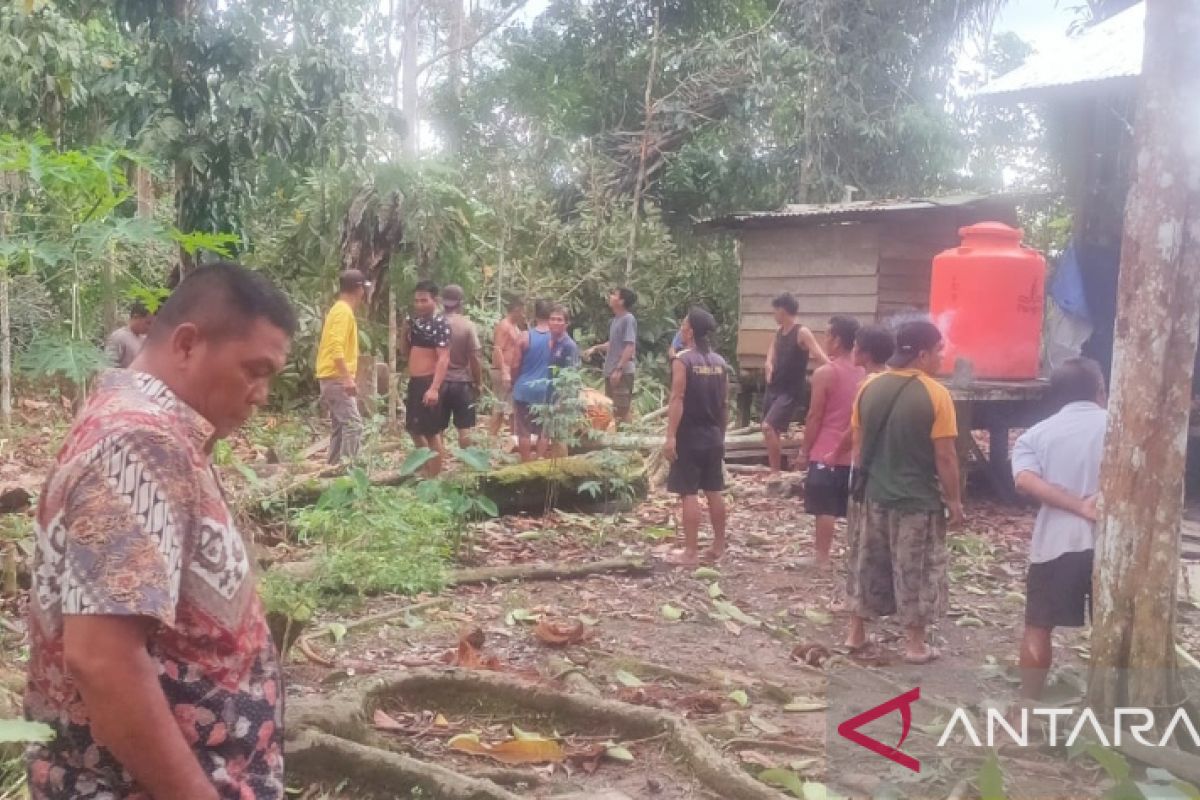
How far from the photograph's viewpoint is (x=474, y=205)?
1545cm

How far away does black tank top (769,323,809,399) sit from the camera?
1015 centimetres

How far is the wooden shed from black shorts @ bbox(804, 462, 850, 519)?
14.9 feet

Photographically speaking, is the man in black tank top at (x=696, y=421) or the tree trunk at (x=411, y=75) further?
the tree trunk at (x=411, y=75)

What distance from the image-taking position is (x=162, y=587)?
1641 mm

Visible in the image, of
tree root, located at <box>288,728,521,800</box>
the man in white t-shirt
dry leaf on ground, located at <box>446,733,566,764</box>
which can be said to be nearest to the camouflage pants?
the man in white t-shirt

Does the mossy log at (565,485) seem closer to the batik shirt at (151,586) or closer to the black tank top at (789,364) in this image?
the black tank top at (789,364)

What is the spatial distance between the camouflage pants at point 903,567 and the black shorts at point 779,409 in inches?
181

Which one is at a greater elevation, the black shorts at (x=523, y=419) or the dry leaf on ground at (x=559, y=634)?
the black shorts at (x=523, y=419)

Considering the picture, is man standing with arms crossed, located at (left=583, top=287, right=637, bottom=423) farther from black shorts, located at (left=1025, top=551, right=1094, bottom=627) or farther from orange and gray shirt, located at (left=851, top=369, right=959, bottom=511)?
black shorts, located at (left=1025, top=551, right=1094, bottom=627)

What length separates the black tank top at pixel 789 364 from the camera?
1015cm

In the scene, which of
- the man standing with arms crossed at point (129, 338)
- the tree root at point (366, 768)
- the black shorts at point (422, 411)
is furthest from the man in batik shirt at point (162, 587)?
the black shorts at point (422, 411)

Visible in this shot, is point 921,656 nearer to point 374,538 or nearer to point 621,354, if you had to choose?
point 374,538

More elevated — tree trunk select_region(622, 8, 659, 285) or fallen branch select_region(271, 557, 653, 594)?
tree trunk select_region(622, 8, 659, 285)

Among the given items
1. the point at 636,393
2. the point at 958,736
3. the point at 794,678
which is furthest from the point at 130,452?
the point at 636,393
